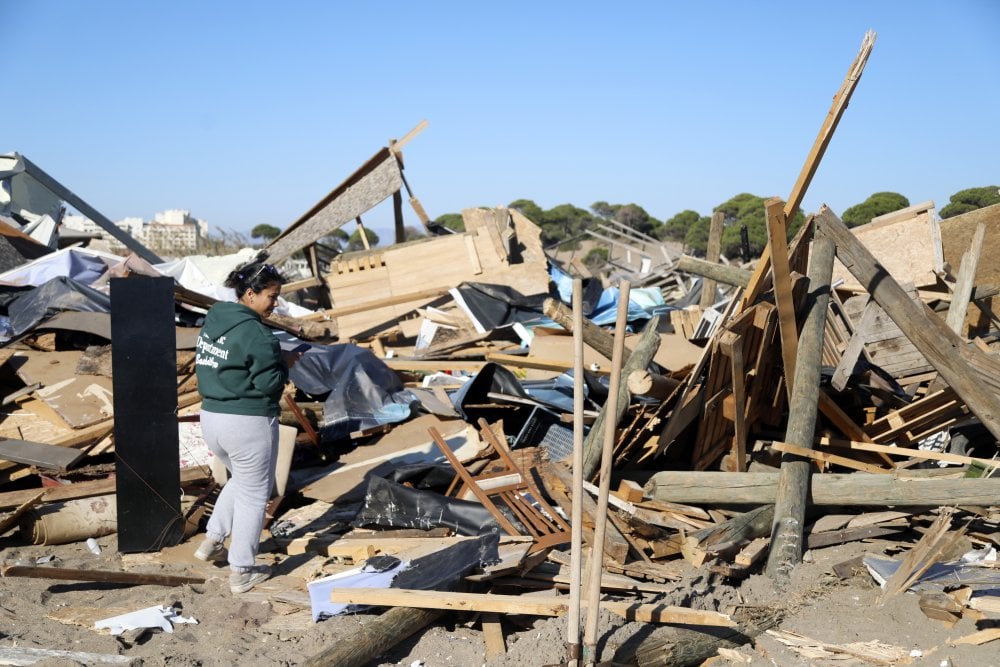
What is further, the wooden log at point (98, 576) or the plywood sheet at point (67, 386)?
the plywood sheet at point (67, 386)

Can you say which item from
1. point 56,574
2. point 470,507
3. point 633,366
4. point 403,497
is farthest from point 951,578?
point 56,574

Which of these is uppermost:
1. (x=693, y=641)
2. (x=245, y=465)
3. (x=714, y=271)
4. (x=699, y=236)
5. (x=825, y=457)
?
(x=699, y=236)

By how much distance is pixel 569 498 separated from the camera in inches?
220

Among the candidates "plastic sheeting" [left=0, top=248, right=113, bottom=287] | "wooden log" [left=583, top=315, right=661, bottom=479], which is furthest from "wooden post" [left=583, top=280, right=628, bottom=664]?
"plastic sheeting" [left=0, top=248, right=113, bottom=287]

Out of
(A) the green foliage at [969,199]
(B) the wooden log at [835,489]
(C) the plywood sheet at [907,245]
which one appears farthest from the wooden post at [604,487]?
(A) the green foliage at [969,199]

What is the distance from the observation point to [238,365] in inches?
179

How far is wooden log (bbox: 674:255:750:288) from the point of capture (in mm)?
6004

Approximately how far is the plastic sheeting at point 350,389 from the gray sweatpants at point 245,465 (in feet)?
6.75

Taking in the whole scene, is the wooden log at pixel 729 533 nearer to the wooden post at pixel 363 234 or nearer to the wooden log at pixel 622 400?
the wooden log at pixel 622 400

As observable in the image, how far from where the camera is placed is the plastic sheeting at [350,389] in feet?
22.3

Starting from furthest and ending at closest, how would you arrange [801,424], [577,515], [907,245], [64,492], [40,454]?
[907,245], [40,454], [64,492], [801,424], [577,515]

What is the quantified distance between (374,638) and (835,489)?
3.20m

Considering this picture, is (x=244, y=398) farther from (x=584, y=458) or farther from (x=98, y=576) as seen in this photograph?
(x=584, y=458)

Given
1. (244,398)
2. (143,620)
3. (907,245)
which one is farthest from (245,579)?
(907,245)
